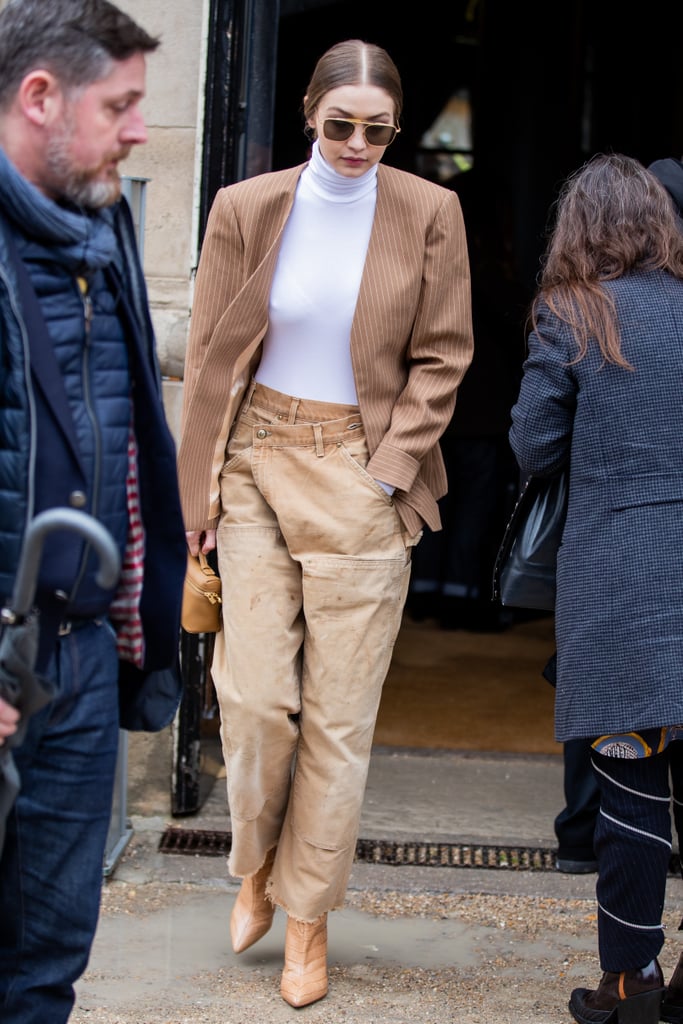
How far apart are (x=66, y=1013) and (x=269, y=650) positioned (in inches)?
48.0

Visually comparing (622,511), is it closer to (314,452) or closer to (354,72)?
(314,452)

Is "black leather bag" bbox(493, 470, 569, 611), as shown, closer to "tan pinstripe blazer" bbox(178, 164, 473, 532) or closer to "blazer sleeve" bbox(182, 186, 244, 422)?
"tan pinstripe blazer" bbox(178, 164, 473, 532)

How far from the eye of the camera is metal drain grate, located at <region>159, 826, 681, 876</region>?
4449mm

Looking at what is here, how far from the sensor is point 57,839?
Result: 2.35 metres

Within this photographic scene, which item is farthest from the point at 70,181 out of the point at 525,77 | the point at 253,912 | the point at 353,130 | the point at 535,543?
the point at 525,77

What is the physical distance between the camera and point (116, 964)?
3.70 m

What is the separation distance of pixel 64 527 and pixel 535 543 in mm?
1648

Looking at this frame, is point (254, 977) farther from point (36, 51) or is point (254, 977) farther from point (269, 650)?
point (36, 51)

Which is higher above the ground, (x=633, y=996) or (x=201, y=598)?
(x=201, y=598)

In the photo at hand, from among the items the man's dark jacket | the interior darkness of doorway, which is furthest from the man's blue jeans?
the interior darkness of doorway

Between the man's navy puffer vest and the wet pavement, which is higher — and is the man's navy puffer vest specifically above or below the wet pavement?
above

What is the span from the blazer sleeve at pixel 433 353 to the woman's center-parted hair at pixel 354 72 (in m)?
0.29

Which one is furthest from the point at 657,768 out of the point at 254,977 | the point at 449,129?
the point at 449,129

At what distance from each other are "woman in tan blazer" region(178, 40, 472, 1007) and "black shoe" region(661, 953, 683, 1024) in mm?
798
